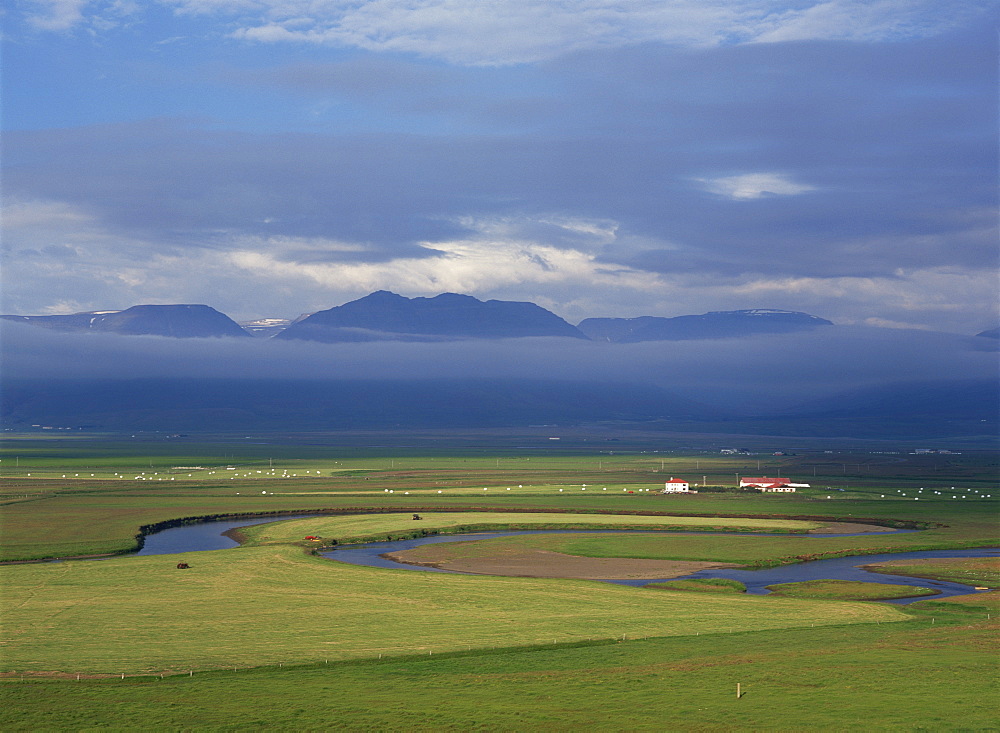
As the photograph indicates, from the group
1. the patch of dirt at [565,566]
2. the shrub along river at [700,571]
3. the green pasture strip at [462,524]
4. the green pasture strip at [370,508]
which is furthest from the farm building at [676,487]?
the patch of dirt at [565,566]

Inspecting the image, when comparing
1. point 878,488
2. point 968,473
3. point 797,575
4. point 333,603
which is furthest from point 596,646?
point 968,473

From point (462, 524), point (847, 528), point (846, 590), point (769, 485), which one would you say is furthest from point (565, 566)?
point (769, 485)

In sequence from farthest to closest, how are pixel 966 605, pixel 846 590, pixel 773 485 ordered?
1. pixel 773 485
2. pixel 846 590
3. pixel 966 605

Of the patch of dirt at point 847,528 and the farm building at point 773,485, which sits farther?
the farm building at point 773,485

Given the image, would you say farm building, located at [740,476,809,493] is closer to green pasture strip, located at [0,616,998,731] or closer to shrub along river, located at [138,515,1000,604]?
shrub along river, located at [138,515,1000,604]

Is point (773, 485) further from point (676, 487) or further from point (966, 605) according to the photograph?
point (966, 605)

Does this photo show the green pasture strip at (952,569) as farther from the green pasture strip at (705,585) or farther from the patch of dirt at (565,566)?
the green pasture strip at (705,585)
